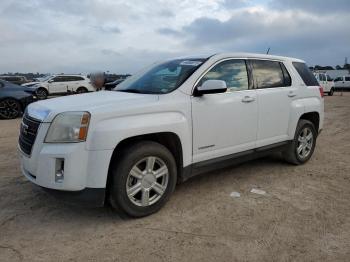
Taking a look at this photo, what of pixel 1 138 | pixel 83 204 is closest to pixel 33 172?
pixel 83 204

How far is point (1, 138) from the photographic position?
343 inches

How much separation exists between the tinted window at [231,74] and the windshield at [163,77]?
205 millimetres

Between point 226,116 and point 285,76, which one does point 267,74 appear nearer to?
point 285,76

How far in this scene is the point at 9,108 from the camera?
12.6m

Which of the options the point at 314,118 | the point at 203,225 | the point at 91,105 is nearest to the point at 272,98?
the point at 314,118

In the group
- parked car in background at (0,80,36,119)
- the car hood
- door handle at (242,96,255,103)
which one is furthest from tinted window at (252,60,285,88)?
parked car in background at (0,80,36,119)

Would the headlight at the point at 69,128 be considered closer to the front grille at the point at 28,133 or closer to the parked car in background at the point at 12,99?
the front grille at the point at 28,133

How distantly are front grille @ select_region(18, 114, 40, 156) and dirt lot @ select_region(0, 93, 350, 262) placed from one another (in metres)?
0.78

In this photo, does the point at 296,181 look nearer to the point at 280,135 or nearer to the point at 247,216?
the point at 280,135

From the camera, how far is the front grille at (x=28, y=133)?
3.80 m

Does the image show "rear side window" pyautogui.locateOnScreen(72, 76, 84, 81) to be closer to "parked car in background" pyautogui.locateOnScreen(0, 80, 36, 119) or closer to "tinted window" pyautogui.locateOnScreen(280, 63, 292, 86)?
"parked car in background" pyautogui.locateOnScreen(0, 80, 36, 119)

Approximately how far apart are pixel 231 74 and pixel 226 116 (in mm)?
629

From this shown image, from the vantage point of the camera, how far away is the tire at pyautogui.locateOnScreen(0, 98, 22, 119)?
12.5m

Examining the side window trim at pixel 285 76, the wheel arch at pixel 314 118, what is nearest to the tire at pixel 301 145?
the wheel arch at pixel 314 118
